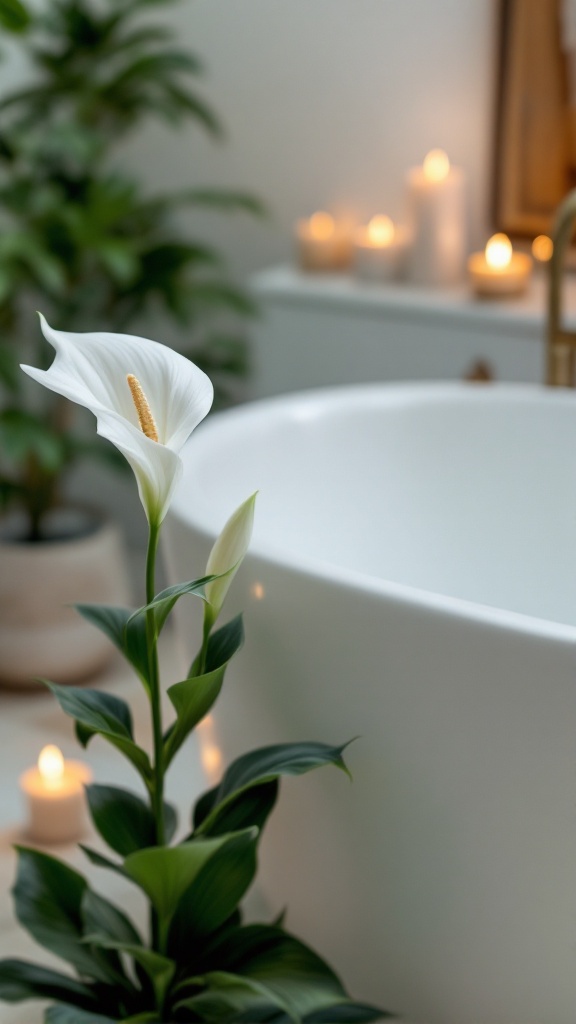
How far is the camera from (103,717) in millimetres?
1104

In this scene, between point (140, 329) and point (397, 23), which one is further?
point (140, 329)

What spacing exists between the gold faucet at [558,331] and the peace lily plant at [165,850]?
0.76 metres

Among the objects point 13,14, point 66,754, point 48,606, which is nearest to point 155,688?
point 13,14

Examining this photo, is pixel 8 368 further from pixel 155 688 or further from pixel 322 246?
pixel 155 688

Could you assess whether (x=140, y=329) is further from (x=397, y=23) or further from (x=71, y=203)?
(x=397, y=23)

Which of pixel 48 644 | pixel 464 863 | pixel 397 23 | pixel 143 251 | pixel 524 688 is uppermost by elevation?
pixel 397 23

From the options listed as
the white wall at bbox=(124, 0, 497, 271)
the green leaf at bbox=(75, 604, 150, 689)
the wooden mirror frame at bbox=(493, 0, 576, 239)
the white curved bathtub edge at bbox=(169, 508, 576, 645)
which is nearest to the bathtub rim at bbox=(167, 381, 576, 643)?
the white curved bathtub edge at bbox=(169, 508, 576, 645)

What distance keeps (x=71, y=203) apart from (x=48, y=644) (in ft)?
2.60

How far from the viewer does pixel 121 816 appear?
3.79ft

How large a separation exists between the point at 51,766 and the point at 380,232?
3.73ft

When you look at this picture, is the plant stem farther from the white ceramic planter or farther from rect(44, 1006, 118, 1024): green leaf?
the white ceramic planter

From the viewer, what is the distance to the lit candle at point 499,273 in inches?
78.7

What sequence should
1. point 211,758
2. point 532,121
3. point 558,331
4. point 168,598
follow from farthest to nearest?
point 532,121
point 558,331
point 211,758
point 168,598

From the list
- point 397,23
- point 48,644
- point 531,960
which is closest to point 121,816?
point 531,960
